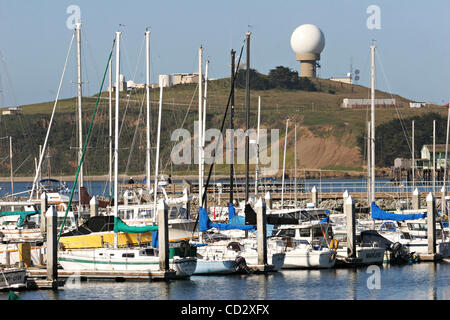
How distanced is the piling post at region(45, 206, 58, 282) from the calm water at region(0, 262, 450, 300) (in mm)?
810

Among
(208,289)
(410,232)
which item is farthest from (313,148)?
(208,289)

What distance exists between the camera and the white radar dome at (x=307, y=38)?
18812 centimetres

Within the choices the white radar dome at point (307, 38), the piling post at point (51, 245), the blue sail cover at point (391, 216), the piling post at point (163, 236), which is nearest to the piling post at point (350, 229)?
the blue sail cover at point (391, 216)

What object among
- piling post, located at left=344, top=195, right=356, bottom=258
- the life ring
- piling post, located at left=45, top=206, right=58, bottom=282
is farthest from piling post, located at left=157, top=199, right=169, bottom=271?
piling post, located at left=344, top=195, right=356, bottom=258

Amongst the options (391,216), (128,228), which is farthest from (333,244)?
(128,228)

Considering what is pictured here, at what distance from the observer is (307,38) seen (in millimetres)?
191375

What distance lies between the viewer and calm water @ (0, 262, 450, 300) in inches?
1328

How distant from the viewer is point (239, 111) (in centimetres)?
19075

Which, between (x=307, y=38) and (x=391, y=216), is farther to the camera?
(x=307, y=38)

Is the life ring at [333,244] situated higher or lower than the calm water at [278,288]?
higher

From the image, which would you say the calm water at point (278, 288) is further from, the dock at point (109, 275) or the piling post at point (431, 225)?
the piling post at point (431, 225)

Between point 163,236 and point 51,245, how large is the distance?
455 cm

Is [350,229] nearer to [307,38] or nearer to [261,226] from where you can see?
[261,226]

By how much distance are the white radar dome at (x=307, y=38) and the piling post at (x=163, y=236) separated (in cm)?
15627
